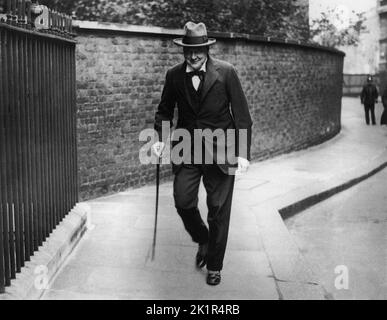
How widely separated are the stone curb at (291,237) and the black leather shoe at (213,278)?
44 centimetres

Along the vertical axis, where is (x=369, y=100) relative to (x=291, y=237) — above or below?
below

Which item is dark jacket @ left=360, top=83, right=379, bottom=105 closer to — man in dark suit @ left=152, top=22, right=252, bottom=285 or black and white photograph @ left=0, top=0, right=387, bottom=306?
black and white photograph @ left=0, top=0, right=387, bottom=306

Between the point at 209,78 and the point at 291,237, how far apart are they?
218 centimetres

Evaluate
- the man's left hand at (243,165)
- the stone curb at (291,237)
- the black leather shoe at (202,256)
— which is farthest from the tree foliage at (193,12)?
the man's left hand at (243,165)

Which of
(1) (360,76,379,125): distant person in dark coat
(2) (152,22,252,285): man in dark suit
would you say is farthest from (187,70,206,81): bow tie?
(1) (360,76,379,125): distant person in dark coat

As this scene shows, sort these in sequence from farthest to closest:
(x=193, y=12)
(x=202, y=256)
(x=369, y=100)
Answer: (x=369, y=100)
(x=193, y=12)
(x=202, y=256)

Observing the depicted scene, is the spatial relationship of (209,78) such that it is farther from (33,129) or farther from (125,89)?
(125,89)

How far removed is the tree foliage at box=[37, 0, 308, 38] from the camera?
40.1 ft

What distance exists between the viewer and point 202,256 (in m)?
5.47

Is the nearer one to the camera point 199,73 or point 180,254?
point 199,73

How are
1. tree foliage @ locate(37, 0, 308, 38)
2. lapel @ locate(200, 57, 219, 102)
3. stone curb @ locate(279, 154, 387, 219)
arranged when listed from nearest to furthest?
lapel @ locate(200, 57, 219, 102) → stone curb @ locate(279, 154, 387, 219) → tree foliage @ locate(37, 0, 308, 38)

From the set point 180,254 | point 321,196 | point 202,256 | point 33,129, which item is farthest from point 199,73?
point 321,196

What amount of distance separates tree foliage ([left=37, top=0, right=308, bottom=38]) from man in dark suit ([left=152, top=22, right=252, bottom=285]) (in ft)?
24.3

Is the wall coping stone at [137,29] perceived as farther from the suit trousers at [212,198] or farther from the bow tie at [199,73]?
the suit trousers at [212,198]
